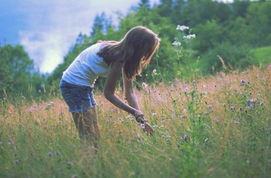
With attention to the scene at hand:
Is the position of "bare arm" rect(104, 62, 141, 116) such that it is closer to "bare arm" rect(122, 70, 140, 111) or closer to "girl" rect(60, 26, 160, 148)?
"girl" rect(60, 26, 160, 148)

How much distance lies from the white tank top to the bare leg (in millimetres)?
315

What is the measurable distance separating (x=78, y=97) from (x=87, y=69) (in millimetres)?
306

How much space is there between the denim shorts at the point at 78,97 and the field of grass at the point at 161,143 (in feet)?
1.16

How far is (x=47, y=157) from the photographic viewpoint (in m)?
3.76

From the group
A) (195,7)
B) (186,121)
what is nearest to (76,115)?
(186,121)

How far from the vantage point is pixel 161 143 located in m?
4.05

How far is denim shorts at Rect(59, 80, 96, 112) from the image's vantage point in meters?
4.30

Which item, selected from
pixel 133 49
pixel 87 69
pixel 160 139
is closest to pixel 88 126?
pixel 87 69

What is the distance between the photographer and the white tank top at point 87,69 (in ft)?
13.8

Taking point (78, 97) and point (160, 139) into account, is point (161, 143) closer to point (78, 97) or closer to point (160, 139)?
point (160, 139)

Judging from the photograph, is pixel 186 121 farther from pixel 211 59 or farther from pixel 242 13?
pixel 242 13

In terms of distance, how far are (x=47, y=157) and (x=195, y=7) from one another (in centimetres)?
7065

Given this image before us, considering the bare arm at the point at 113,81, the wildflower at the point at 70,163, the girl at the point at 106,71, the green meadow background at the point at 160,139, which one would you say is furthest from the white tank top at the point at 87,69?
the wildflower at the point at 70,163

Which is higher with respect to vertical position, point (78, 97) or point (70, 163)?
point (78, 97)
